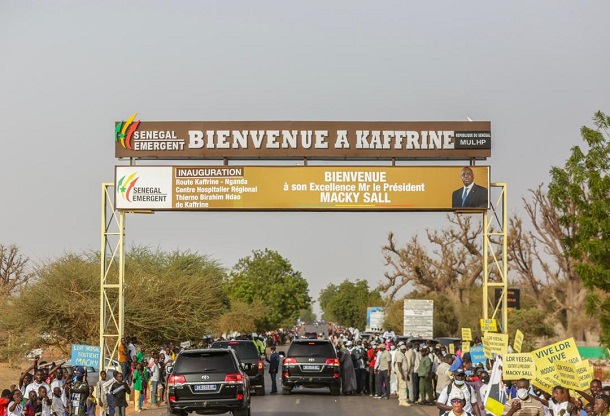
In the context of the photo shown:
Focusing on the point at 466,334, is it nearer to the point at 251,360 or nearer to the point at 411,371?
the point at 411,371

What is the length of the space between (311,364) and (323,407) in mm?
4095

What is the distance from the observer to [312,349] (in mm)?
32875

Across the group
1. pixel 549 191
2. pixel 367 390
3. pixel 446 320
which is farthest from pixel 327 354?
pixel 446 320

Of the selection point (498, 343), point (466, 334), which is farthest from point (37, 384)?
point (466, 334)

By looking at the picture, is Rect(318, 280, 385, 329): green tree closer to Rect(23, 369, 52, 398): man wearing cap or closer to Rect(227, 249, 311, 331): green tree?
Rect(227, 249, 311, 331): green tree

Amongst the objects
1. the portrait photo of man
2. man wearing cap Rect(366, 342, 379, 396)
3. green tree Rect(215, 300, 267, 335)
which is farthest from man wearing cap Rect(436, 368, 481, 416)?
green tree Rect(215, 300, 267, 335)

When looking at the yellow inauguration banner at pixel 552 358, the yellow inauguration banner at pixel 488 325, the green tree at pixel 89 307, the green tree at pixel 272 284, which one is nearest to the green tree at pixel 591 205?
the yellow inauguration banner at pixel 488 325

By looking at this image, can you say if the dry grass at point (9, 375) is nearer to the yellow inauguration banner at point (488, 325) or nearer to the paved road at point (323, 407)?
the paved road at point (323, 407)

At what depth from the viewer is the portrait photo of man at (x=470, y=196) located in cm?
3309

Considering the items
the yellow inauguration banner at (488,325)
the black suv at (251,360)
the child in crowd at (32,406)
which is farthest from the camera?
the black suv at (251,360)

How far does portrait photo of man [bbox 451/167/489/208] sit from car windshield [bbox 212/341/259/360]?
764 cm

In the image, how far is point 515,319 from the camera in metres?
60.3

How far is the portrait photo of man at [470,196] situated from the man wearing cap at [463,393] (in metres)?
16.2

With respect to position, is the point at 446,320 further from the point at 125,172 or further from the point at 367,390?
the point at 125,172
